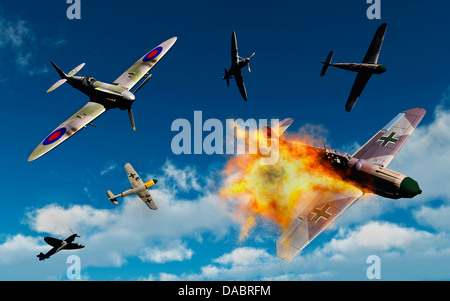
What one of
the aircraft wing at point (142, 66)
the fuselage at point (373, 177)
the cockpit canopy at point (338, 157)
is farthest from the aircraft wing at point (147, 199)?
the cockpit canopy at point (338, 157)

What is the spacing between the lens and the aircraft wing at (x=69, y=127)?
119ft

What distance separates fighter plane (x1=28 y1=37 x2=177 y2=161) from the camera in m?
37.4

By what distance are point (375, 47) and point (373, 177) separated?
20275 mm

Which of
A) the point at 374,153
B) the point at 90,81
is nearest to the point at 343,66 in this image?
the point at 374,153

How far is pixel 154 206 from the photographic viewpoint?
5072 cm

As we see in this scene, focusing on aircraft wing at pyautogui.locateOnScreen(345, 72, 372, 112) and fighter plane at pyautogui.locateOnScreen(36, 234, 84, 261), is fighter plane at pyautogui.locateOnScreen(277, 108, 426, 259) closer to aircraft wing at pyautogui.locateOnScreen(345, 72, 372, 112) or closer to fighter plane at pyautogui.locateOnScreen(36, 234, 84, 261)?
aircraft wing at pyautogui.locateOnScreen(345, 72, 372, 112)

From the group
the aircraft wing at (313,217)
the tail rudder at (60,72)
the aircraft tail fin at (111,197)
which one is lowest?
the aircraft wing at (313,217)

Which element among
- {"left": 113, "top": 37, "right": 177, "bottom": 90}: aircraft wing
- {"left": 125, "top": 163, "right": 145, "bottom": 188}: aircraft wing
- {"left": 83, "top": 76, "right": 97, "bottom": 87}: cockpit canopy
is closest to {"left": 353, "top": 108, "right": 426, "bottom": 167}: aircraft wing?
{"left": 113, "top": 37, "right": 177, "bottom": 90}: aircraft wing

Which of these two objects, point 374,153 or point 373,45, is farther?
point 373,45

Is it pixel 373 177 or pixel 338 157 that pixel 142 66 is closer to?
pixel 338 157

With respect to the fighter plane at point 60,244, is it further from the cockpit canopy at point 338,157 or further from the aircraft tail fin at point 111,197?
the cockpit canopy at point 338,157

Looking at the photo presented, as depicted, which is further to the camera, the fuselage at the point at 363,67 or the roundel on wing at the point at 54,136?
the fuselage at the point at 363,67
